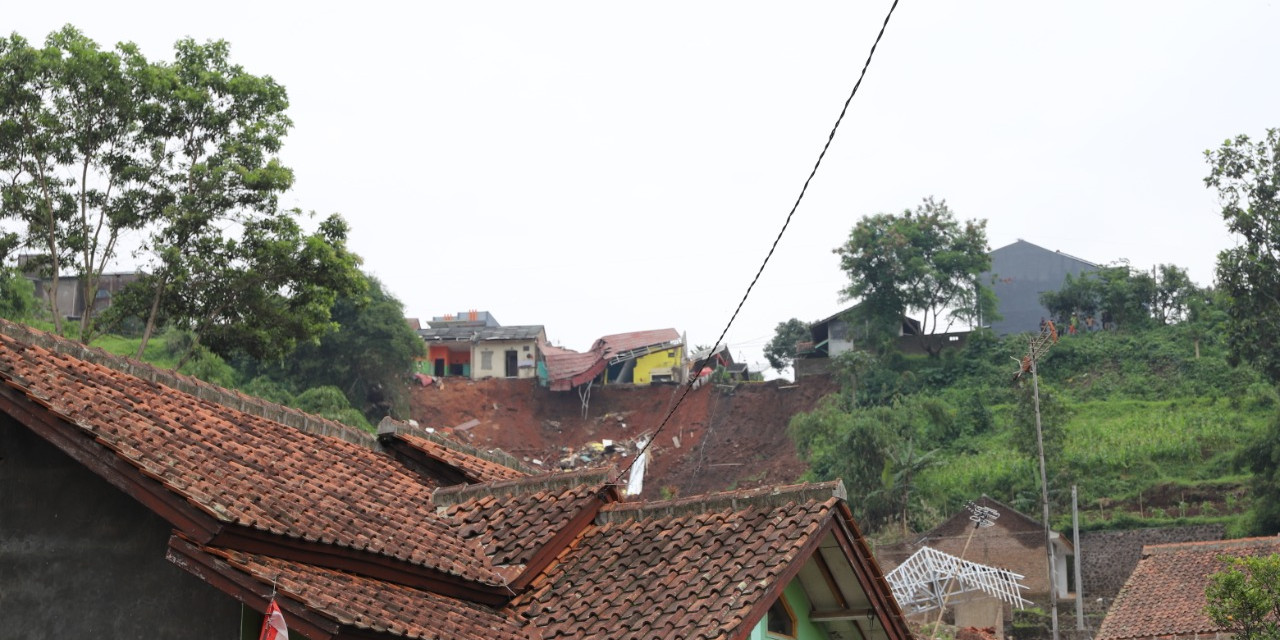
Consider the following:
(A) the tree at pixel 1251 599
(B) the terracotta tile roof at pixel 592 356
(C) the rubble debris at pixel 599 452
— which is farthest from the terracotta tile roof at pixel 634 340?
(A) the tree at pixel 1251 599

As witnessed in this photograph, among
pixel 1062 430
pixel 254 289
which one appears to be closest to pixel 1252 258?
pixel 1062 430

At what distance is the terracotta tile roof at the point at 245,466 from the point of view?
29.3 ft

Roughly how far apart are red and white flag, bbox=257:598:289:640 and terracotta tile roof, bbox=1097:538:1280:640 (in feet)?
75.8

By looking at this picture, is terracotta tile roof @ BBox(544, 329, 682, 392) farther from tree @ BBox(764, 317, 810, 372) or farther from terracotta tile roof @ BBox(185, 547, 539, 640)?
terracotta tile roof @ BBox(185, 547, 539, 640)

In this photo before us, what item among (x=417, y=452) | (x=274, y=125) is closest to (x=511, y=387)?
(x=274, y=125)

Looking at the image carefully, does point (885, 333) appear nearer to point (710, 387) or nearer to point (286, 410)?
point (710, 387)

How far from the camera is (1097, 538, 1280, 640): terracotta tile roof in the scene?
28.7m

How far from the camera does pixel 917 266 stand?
7188cm

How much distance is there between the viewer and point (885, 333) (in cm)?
7300

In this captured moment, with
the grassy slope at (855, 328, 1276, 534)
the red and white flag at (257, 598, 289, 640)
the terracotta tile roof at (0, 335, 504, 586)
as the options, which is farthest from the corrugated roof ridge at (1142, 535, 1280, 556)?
the red and white flag at (257, 598, 289, 640)

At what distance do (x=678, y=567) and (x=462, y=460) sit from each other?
148 inches

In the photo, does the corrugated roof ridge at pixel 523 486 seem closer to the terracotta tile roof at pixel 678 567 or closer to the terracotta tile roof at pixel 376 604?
the terracotta tile roof at pixel 678 567

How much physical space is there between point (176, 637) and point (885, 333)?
66341mm

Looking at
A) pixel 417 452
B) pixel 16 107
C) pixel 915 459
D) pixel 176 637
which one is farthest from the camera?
pixel 915 459
